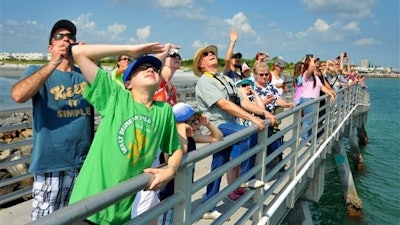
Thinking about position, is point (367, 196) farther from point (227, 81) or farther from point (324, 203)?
point (227, 81)

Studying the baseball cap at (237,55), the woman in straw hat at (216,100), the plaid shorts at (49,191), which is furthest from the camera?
the baseball cap at (237,55)

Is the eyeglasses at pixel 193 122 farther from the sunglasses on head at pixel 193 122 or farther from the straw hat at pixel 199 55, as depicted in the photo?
the straw hat at pixel 199 55

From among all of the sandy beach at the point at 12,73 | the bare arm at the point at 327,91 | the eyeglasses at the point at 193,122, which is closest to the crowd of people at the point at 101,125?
the eyeglasses at the point at 193,122

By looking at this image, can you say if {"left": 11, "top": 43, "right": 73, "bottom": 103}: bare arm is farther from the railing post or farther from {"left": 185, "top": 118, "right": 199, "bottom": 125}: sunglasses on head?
{"left": 185, "top": 118, "right": 199, "bottom": 125}: sunglasses on head

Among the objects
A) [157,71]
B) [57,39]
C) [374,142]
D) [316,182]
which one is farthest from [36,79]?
[374,142]

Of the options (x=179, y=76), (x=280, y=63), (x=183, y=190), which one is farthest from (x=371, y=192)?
(x=179, y=76)

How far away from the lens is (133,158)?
2.28 metres

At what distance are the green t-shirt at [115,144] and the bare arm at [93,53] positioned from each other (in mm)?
54

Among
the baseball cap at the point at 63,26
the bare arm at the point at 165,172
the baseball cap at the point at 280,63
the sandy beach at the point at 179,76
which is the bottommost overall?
the sandy beach at the point at 179,76

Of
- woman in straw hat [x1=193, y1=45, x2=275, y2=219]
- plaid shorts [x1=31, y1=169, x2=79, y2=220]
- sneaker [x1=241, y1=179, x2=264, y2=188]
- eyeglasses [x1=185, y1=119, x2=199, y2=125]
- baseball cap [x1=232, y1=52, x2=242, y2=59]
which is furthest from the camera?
baseball cap [x1=232, y1=52, x2=242, y2=59]

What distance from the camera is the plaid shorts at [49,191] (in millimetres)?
2725

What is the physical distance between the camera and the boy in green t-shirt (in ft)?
7.37

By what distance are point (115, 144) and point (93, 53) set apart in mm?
533

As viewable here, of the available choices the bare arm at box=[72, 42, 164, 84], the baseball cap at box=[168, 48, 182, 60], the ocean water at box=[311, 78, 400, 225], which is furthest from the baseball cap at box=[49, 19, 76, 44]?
the ocean water at box=[311, 78, 400, 225]
